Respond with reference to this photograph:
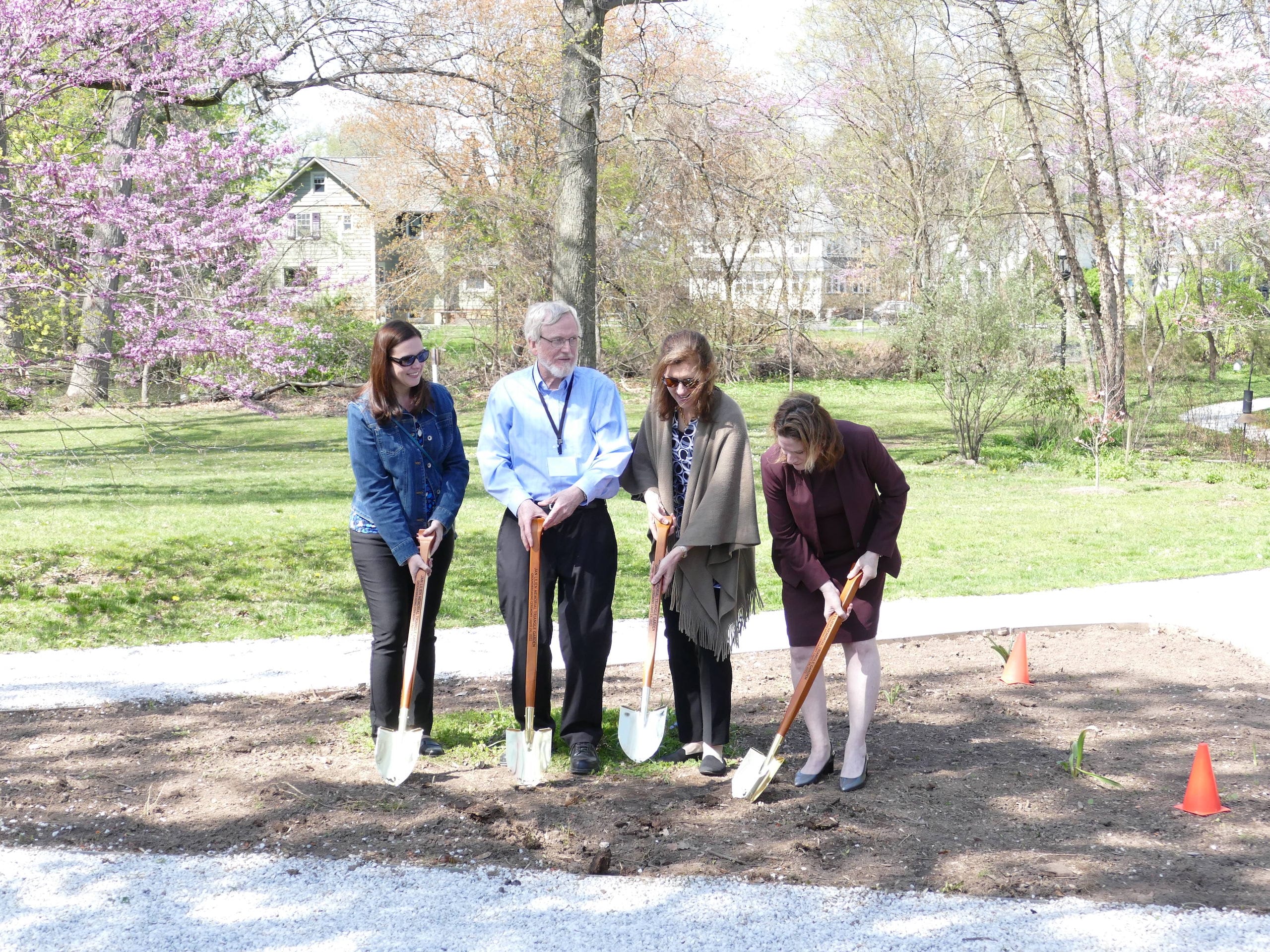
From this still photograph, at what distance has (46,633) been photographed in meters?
7.11

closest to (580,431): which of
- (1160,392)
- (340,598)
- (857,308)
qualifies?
(340,598)

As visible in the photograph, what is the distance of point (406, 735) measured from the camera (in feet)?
14.7

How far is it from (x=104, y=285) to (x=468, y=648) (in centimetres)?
482

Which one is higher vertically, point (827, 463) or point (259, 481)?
point (827, 463)

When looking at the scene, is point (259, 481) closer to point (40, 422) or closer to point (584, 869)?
point (40, 422)

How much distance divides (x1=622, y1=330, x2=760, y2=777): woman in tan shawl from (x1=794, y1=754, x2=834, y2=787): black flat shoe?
0.97 feet

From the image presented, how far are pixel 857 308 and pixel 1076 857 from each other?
105 ft

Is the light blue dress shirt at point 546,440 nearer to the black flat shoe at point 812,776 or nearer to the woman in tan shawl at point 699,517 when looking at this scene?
the woman in tan shawl at point 699,517

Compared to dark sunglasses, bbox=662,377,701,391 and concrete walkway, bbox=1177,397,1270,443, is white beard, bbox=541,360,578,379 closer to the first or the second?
dark sunglasses, bbox=662,377,701,391

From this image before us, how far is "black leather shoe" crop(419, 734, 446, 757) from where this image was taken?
191 inches

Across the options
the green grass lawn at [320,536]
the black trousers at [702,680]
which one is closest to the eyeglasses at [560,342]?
the black trousers at [702,680]

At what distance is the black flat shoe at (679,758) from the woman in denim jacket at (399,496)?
91cm

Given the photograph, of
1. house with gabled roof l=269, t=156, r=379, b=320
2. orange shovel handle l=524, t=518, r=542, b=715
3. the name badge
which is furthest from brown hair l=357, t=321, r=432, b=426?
house with gabled roof l=269, t=156, r=379, b=320

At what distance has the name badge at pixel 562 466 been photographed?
451 cm
